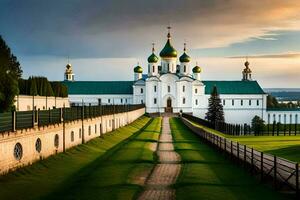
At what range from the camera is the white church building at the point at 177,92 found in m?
119

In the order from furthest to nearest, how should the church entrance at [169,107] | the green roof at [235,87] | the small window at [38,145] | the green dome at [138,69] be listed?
the green dome at [138,69]
the green roof at [235,87]
the church entrance at [169,107]
the small window at [38,145]

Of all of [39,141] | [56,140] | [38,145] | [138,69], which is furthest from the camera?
[138,69]

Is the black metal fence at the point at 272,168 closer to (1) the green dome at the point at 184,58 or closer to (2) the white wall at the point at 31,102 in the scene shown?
(2) the white wall at the point at 31,102

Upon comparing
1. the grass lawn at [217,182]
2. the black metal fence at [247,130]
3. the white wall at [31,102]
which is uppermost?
the white wall at [31,102]

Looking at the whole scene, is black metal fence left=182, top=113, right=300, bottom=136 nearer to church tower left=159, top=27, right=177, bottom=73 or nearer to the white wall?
the white wall

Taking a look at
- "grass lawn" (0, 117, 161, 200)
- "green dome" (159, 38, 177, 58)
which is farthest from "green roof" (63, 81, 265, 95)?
"grass lawn" (0, 117, 161, 200)

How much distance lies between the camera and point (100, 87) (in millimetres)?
130875

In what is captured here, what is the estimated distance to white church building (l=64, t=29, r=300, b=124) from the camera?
11888 centimetres

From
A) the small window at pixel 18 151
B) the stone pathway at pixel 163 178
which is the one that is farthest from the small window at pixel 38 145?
the stone pathway at pixel 163 178

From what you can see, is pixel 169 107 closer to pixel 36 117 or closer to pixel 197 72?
pixel 197 72

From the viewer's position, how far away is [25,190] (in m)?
16.9

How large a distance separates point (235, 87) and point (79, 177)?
10972cm

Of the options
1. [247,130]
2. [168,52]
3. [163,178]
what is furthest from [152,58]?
[163,178]

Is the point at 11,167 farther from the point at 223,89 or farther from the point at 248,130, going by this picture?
the point at 223,89
